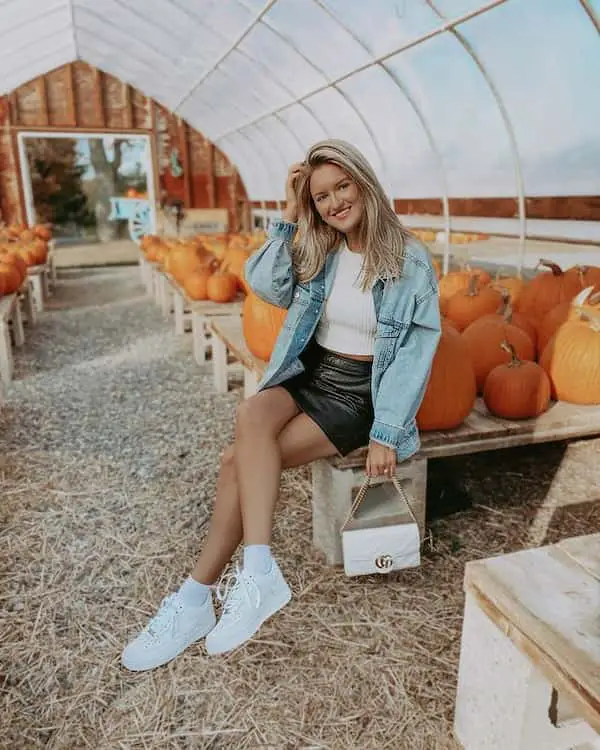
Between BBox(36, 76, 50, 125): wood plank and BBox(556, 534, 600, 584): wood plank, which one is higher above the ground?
BBox(36, 76, 50, 125): wood plank

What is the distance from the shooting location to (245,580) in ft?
5.11

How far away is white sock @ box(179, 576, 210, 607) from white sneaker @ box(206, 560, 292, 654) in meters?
0.13

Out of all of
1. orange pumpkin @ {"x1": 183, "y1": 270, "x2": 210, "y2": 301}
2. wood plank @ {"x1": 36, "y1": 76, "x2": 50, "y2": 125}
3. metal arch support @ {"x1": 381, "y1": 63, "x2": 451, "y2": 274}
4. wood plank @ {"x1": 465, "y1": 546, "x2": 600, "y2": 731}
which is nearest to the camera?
wood plank @ {"x1": 465, "y1": 546, "x2": 600, "y2": 731}

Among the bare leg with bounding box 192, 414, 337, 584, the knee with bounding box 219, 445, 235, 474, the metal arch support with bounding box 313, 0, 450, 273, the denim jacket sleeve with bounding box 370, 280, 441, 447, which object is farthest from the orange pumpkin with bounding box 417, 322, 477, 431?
the metal arch support with bounding box 313, 0, 450, 273

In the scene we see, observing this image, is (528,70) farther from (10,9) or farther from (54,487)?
(10,9)

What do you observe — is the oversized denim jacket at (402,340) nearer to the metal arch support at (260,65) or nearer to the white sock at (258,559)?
the white sock at (258,559)

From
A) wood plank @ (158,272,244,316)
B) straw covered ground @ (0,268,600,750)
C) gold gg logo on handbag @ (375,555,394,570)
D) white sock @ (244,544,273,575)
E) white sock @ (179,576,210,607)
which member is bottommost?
straw covered ground @ (0,268,600,750)

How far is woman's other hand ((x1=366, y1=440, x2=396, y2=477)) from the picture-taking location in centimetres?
173

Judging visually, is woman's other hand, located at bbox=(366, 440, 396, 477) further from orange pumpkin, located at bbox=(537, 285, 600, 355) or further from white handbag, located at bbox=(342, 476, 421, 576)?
orange pumpkin, located at bbox=(537, 285, 600, 355)

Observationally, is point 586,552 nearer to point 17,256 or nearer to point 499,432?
point 499,432

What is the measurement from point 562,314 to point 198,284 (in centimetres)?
265

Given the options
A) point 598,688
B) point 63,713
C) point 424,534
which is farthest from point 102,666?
point 598,688

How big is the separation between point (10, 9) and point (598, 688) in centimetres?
870

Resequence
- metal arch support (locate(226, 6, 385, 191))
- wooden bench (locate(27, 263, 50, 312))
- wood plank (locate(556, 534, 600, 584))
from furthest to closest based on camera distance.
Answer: wooden bench (locate(27, 263, 50, 312)) < metal arch support (locate(226, 6, 385, 191)) < wood plank (locate(556, 534, 600, 584))
